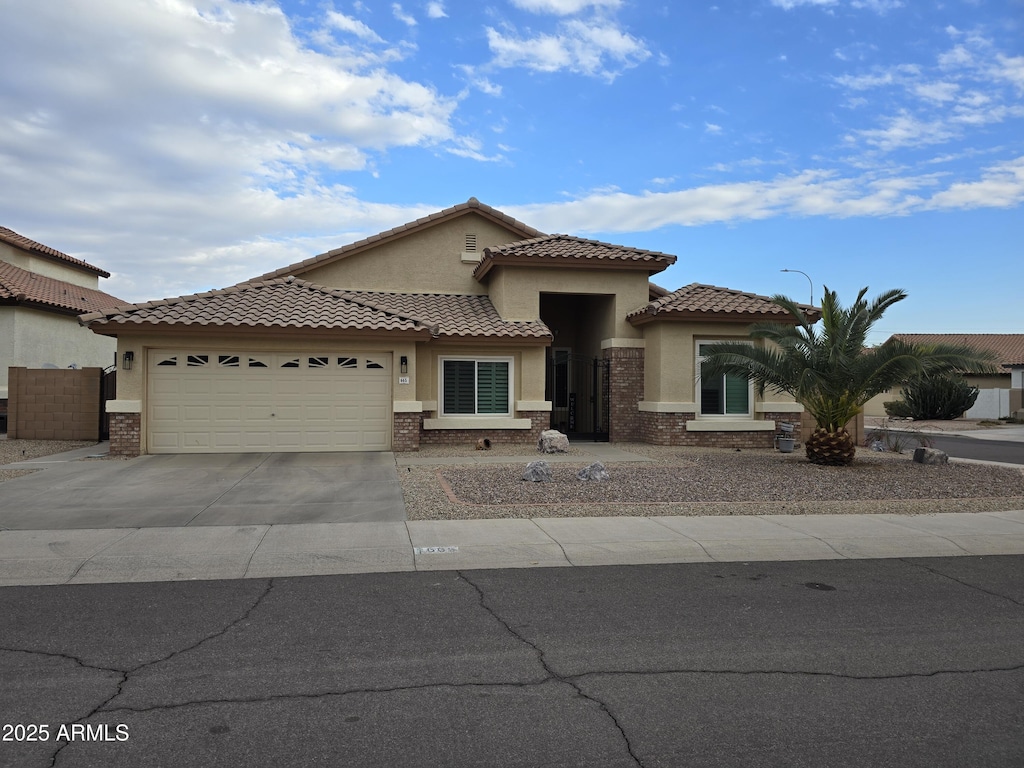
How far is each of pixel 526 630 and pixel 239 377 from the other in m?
13.3

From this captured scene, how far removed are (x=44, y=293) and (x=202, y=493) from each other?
18637mm

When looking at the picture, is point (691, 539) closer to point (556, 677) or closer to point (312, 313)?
point (556, 677)

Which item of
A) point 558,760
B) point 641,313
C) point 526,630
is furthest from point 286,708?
point 641,313

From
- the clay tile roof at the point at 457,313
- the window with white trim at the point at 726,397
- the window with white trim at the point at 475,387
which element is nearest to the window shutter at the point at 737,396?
the window with white trim at the point at 726,397

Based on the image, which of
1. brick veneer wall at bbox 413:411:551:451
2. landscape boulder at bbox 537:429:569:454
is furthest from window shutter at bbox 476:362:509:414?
landscape boulder at bbox 537:429:569:454

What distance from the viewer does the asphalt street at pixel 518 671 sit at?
4.16 m

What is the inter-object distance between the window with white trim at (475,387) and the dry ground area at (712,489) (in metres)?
2.77

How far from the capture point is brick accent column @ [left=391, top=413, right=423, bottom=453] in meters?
18.1

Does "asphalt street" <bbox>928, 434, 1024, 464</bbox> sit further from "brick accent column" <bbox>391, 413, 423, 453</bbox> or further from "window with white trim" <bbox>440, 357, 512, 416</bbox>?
"brick accent column" <bbox>391, 413, 423, 453</bbox>

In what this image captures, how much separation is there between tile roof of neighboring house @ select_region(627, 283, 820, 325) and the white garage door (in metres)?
6.64

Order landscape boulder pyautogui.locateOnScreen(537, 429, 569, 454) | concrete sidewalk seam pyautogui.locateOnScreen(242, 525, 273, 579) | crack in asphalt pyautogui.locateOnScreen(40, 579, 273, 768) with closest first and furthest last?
crack in asphalt pyautogui.locateOnScreen(40, 579, 273, 768) < concrete sidewalk seam pyautogui.locateOnScreen(242, 525, 273, 579) < landscape boulder pyautogui.locateOnScreen(537, 429, 569, 454)

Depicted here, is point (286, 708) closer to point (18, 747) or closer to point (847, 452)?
point (18, 747)

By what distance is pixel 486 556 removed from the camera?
854 cm

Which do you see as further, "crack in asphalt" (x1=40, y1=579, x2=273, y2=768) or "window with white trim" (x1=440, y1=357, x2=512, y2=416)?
"window with white trim" (x1=440, y1=357, x2=512, y2=416)
